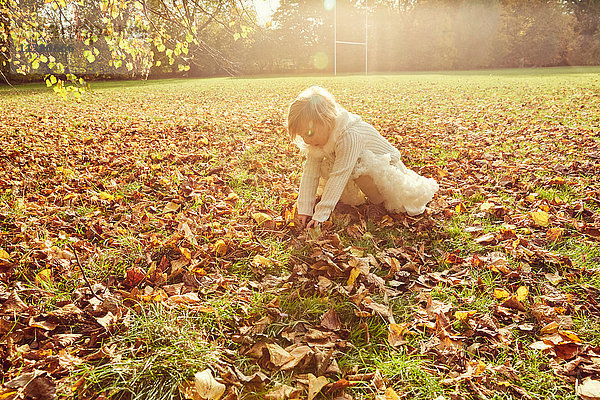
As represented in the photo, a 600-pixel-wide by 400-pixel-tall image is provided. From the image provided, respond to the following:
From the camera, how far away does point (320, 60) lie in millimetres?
34219

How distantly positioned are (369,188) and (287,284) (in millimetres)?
1165

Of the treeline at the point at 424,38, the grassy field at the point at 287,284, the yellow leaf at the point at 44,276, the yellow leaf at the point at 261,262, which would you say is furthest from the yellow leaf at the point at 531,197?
the treeline at the point at 424,38

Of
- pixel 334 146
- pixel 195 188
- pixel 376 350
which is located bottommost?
pixel 376 350

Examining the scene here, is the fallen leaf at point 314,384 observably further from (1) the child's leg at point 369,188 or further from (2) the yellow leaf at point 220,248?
(1) the child's leg at point 369,188

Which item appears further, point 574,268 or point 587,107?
point 587,107

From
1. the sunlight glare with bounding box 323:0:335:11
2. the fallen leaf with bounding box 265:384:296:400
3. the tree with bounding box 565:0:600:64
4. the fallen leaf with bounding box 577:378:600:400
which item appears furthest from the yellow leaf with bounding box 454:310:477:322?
the sunlight glare with bounding box 323:0:335:11

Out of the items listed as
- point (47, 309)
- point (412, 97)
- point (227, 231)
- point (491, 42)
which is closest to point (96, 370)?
point (47, 309)

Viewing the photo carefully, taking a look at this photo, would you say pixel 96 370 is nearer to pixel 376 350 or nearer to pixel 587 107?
pixel 376 350

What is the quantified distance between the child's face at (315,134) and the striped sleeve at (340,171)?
0.13 m

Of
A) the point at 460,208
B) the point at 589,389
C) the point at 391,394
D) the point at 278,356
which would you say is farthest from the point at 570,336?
the point at 460,208

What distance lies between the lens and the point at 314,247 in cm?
237

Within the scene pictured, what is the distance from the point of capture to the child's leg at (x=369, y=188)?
8.94ft

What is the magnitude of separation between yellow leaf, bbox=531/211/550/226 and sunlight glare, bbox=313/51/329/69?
33956 mm

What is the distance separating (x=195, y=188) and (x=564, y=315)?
2915 mm
